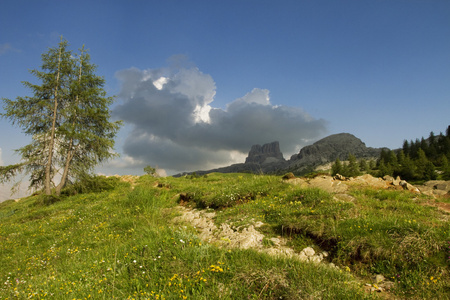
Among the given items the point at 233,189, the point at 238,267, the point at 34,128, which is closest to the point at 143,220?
the point at 233,189

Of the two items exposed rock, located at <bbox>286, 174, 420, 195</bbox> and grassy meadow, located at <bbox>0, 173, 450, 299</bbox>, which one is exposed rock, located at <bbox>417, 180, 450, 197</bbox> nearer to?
exposed rock, located at <bbox>286, 174, 420, 195</bbox>

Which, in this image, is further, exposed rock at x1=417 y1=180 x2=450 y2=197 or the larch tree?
the larch tree

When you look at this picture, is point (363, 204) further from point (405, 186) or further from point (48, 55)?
point (48, 55)

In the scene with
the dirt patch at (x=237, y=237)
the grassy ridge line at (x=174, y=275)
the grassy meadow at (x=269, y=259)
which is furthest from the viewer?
the dirt patch at (x=237, y=237)

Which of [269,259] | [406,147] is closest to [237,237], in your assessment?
[269,259]

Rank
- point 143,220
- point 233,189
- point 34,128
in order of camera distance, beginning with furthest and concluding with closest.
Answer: point 34,128 < point 233,189 < point 143,220

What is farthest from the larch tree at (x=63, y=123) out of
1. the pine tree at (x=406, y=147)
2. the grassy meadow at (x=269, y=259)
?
the pine tree at (x=406, y=147)

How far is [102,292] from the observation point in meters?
4.14

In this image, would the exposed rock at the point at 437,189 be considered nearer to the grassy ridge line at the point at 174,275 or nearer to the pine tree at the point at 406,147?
the grassy ridge line at the point at 174,275

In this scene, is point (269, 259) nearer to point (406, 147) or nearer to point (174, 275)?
point (174, 275)

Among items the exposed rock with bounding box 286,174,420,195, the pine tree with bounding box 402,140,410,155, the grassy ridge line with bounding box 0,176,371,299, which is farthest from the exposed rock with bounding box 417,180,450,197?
the pine tree with bounding box 402,140,410,155

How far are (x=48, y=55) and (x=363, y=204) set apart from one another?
28.9 m

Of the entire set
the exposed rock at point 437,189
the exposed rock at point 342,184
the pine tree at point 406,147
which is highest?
the pine tree at point 406,147

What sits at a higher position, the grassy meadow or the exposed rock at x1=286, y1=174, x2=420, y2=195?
the exposed rock at x1=286, y1=174, x2=420, y2=195
